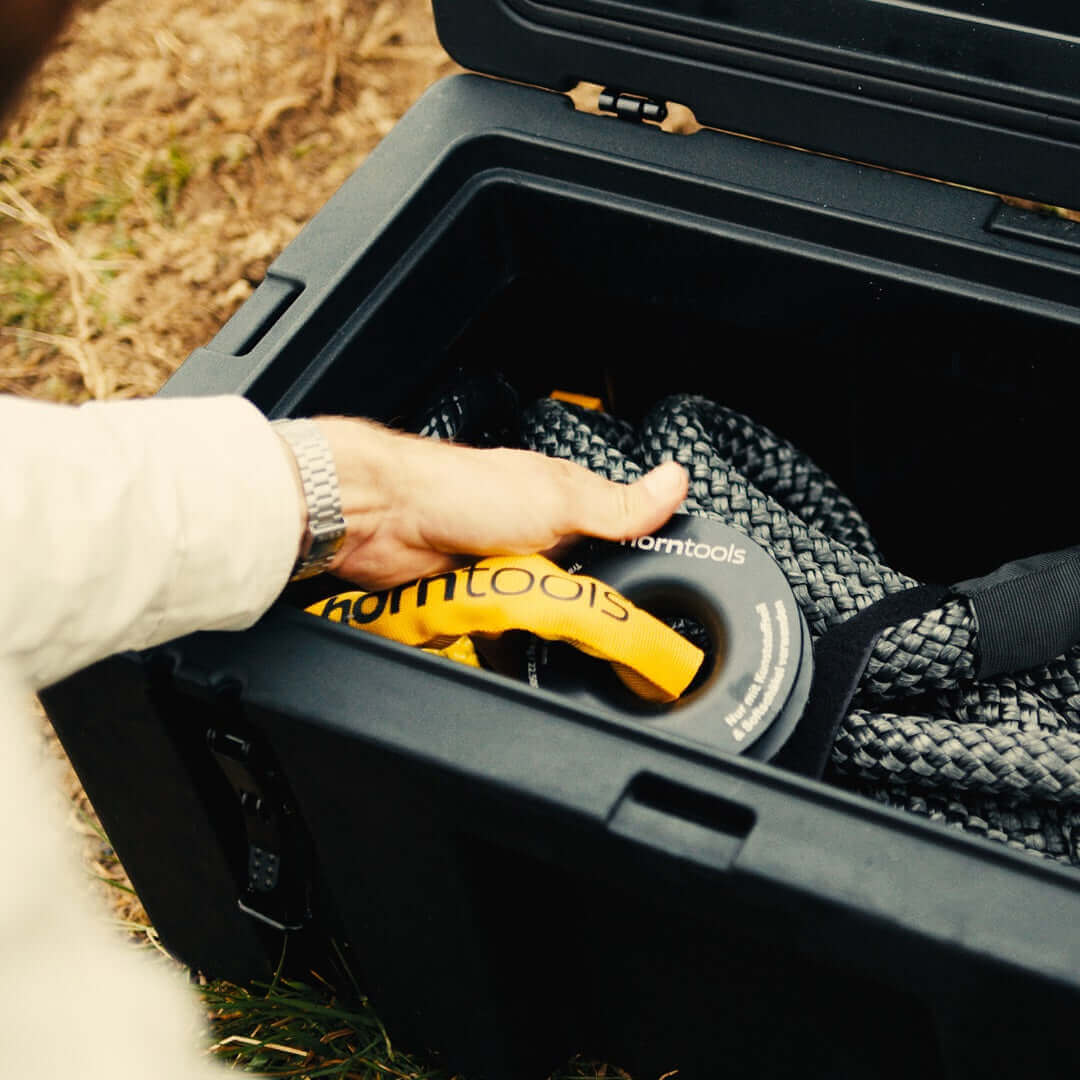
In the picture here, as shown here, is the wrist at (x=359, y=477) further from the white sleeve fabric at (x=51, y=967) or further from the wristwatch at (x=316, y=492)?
the white sleeve fabric at (x=51, y=967)

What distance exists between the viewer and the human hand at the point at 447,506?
810 mm

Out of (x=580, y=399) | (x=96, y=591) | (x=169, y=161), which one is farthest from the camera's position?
(x=169, y=161)

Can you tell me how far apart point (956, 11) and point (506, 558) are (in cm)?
48

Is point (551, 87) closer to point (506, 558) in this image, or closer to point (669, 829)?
point (506, 558)

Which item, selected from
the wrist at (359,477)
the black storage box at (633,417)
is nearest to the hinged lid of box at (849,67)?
the black storage box at (633,417)

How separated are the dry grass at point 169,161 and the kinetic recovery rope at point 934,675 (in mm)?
1032

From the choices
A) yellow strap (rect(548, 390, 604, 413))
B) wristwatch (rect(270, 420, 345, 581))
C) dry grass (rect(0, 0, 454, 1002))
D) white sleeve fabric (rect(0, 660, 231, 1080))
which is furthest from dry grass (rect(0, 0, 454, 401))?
white sleeve fabric (rect(0, 660, 231, 1080))

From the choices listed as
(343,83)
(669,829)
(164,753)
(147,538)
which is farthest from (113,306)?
(669,829)

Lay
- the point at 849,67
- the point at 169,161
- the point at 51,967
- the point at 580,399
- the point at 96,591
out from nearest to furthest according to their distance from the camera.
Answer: the point at 51,967
the point at 96,591
the point at 849,67
the point at 580,399
the point at 169,161

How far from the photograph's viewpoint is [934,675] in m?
0.85

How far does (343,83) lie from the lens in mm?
2018

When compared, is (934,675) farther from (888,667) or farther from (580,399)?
(580,399)

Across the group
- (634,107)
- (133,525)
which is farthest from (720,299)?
(133,525)

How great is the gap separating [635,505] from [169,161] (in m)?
1.35
